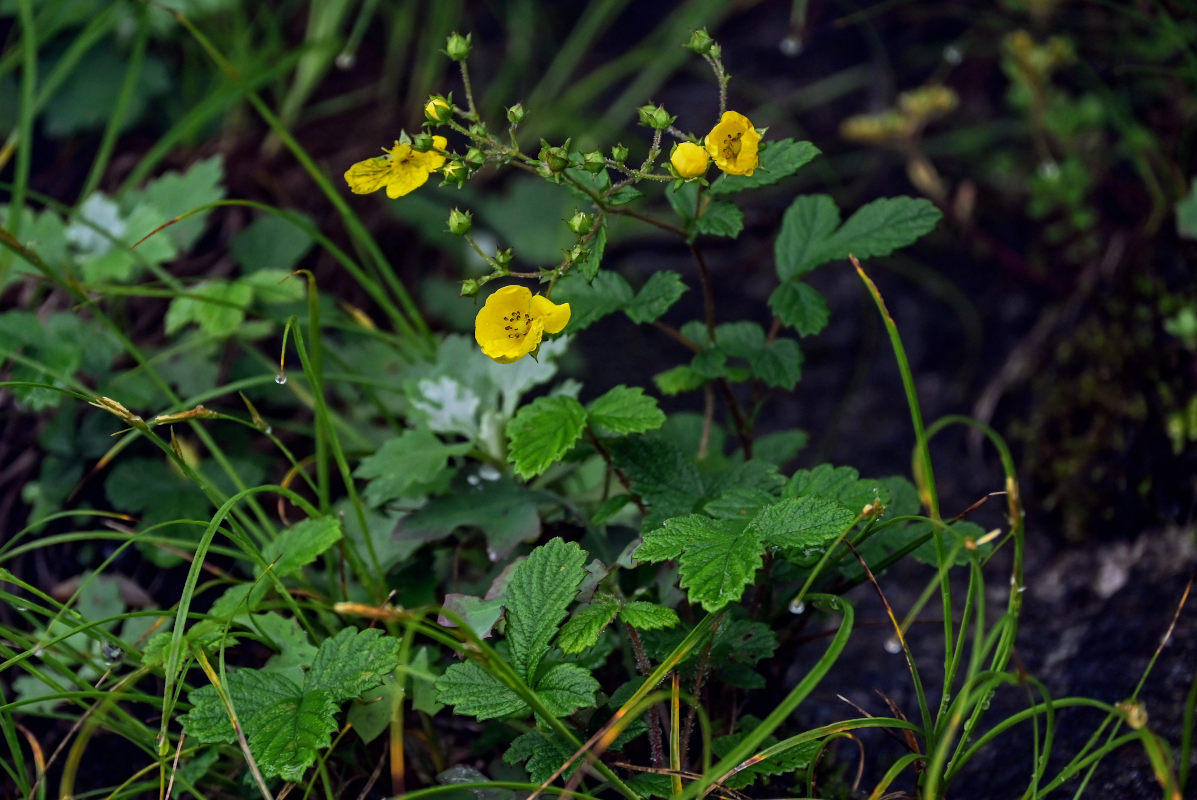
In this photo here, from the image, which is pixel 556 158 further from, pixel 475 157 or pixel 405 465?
pixel 405 465

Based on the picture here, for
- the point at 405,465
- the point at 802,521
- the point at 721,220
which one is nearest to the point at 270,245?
the point at 405,465

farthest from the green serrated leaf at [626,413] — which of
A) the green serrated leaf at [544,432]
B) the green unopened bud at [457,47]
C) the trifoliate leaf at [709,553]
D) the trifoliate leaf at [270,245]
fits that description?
A: the trifoliate leaf at [270,245]

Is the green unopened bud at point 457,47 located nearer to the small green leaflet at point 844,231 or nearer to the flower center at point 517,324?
the flower center at point 517,324

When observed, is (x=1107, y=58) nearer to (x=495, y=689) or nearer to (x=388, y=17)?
(x=388, y=17)

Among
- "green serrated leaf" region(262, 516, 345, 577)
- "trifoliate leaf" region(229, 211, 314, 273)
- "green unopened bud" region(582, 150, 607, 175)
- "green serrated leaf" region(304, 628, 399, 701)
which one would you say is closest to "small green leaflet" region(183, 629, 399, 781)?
"green serrated leaf" region(304, 628, 399, 701)

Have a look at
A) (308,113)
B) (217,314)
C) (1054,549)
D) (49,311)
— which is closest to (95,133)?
(308,113)
